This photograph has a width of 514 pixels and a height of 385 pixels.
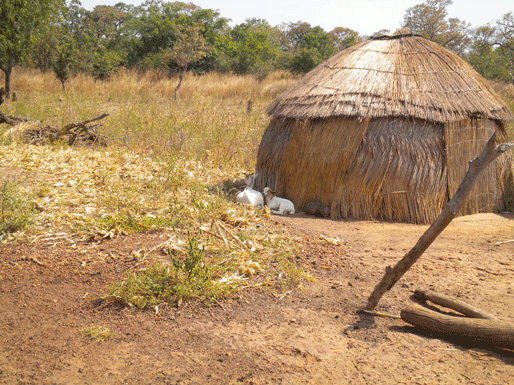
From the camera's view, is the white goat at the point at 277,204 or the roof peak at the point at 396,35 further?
the roof peak at the point at 396,35

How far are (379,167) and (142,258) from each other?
297 cm

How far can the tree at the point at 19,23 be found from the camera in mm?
12126

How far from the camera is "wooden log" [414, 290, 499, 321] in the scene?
2943 mm

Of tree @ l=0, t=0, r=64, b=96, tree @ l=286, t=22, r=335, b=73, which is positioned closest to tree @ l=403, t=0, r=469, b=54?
tree @ l=286, t=22, r=335, b=73

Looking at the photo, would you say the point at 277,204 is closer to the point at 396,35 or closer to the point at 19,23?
the point at 396,35

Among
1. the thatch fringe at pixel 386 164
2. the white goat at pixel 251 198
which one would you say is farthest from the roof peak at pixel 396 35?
the white goat at pixel 251 198

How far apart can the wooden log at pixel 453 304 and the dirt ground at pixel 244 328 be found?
16cm

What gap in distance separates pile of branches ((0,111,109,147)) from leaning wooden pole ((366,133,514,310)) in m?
5.47

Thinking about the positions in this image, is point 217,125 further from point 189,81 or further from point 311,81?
point 189,81

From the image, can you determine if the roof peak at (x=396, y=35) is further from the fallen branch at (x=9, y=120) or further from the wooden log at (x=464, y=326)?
the fallen branch at (x=9, y=120)

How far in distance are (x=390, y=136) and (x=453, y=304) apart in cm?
282

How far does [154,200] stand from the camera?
521 cm

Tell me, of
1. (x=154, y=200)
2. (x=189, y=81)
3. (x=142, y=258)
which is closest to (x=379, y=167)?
(x=154, y=200)

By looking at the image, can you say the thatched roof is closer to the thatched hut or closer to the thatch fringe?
the thatched hut
